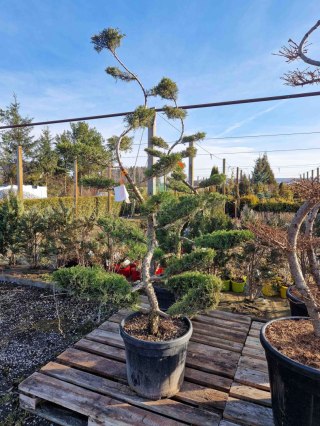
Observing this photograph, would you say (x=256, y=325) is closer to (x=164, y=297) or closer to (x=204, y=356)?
(x=204, y=356)

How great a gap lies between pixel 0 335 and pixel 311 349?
2.32 meters

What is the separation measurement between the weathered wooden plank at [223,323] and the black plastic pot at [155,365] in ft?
2.64

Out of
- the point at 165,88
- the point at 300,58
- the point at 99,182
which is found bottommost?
the point at 99,182

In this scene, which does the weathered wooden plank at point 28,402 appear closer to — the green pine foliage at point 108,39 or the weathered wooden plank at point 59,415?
the weathered wooden plank at point 59,415

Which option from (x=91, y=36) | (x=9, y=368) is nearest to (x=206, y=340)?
(x=9, y=368)

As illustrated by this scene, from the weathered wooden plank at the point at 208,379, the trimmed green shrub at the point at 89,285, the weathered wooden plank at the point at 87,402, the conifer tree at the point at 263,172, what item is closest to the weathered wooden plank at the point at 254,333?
the weathered wooden plank at the point at 208,379

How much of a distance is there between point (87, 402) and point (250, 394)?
0.84m

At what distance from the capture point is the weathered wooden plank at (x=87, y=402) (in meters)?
1.18

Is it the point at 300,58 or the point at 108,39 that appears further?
the point at 108,39

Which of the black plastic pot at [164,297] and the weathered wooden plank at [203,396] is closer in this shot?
the weathered wooden plank at [203,396]

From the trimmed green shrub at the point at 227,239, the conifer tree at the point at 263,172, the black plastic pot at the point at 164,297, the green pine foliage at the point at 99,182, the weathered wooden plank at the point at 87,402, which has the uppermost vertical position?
the conifer tree at the point at 263,172

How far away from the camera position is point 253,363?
5.16 feet

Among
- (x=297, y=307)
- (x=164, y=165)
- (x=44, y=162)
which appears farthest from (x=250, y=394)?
(x=44, y=162)

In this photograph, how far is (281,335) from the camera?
1167 millimetres
